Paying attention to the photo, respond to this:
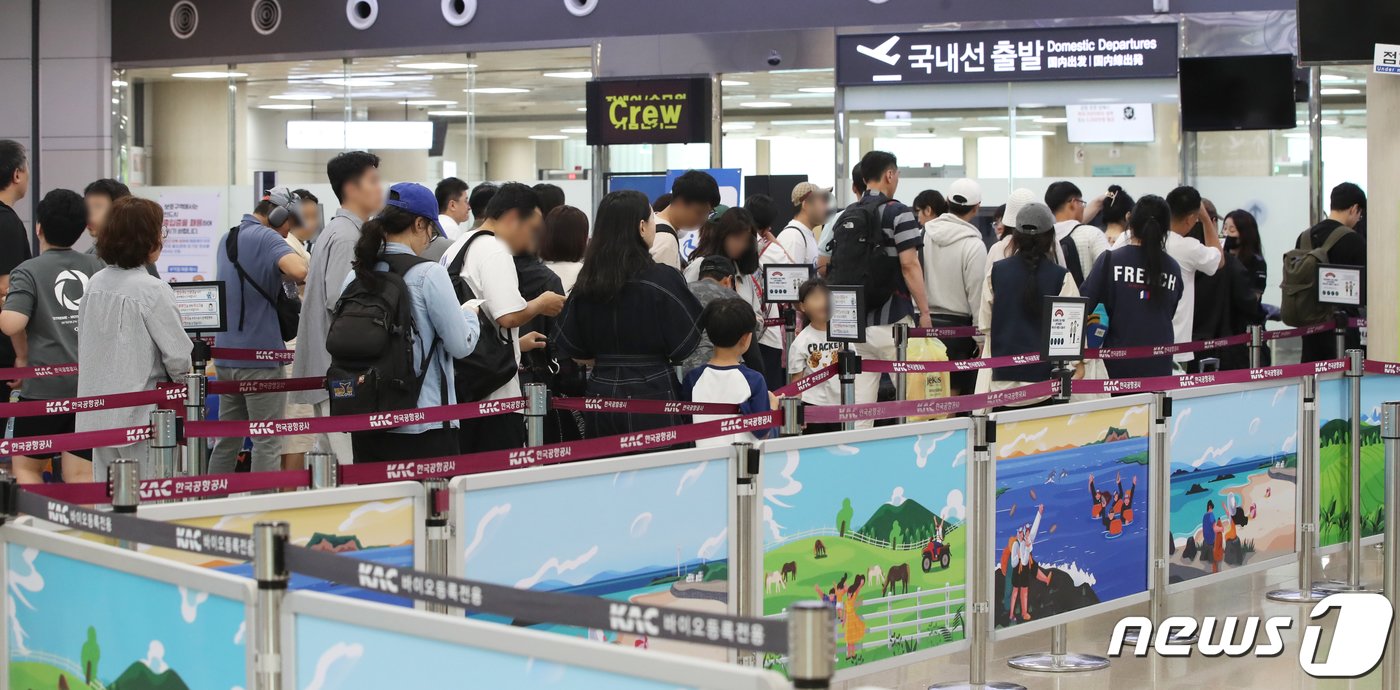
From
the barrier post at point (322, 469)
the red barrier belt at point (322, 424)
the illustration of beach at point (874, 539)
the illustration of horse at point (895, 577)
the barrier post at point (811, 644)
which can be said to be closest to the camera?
the barrier post at point (811, 644)

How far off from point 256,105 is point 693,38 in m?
4.97

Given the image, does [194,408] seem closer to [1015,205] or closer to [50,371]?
[50,371]

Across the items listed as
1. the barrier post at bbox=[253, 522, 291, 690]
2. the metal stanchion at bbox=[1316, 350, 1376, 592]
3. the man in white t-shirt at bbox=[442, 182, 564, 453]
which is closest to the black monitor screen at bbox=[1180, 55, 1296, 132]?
the metal stanchion at bbox=[1316, 350, 1376, 592]

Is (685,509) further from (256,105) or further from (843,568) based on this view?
(256,105)

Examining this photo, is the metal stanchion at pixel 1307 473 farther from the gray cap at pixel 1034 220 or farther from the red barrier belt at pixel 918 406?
the gray cap at pixel 1034 220

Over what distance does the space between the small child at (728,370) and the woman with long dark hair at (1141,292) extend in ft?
8.16

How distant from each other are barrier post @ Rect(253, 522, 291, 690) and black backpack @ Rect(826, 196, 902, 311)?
21.8ft

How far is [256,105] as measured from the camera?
16.6m

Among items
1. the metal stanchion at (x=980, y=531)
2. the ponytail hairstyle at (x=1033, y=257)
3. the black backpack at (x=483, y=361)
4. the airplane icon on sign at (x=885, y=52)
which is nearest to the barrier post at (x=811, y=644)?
the metal stanchion at (x=980, y=531)

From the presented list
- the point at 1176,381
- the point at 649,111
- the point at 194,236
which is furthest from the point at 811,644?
the point at 194,236

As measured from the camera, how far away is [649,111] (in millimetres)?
14641

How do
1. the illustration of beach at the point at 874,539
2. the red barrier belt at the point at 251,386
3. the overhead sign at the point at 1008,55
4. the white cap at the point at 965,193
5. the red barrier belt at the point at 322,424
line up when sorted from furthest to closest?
the overhead sign at the point at 1008,55 < the white cap at the point at 965,193 < the red barrier belt at the point at 251,386 < the red barrier belt at the point at 322,424 < the illustration of beach at the point at 874,539

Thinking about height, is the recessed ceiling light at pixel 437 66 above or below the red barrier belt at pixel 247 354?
above

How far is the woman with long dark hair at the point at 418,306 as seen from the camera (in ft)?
17.5
